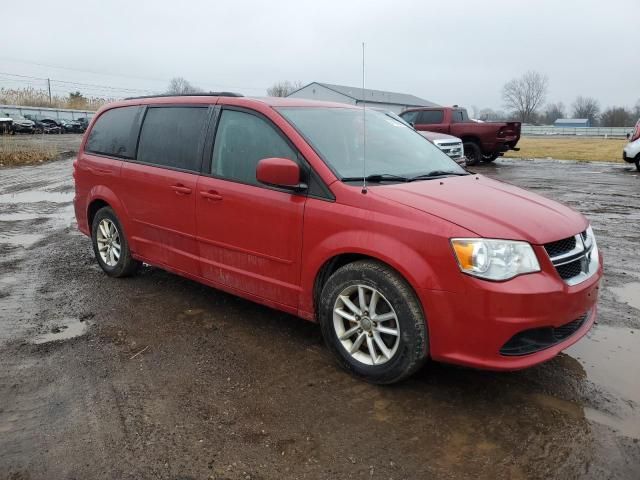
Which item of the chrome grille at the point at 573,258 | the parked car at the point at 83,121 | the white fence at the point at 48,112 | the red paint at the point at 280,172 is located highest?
the white fence at the point at 48,112

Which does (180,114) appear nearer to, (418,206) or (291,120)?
(291,120)

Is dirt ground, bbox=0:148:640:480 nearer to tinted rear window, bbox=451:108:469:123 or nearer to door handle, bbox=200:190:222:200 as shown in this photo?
door handle, bbox=200:190:222:200

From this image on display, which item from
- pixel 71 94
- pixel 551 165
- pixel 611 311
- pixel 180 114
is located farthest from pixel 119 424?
pixel 71 94

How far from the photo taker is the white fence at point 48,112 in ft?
143

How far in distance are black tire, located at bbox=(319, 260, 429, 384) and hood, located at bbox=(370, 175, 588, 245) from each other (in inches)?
18.3

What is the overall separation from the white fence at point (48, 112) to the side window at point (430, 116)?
118 ft

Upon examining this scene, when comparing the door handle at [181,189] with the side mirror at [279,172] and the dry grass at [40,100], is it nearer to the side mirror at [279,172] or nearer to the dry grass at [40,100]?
the side mirror at [279,172]

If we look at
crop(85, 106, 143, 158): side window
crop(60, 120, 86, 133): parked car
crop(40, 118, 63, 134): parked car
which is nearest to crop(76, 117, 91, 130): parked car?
crop(60, 120, 86, 133): parked car

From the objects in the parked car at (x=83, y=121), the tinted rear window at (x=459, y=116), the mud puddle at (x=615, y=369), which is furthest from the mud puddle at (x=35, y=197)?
the parked car at (x=83, y=121)

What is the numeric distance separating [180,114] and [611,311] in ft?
13.5

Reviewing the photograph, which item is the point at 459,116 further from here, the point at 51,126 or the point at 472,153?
the point at 51,126

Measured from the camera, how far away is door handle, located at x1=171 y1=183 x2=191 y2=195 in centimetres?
435

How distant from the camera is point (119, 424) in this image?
2.94 m

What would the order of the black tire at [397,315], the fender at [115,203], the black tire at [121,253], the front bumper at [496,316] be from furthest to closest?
the black tire at [121,253] → the fender at [115,203] → the black tire at [397,315] → the front bumper at [496,316]
